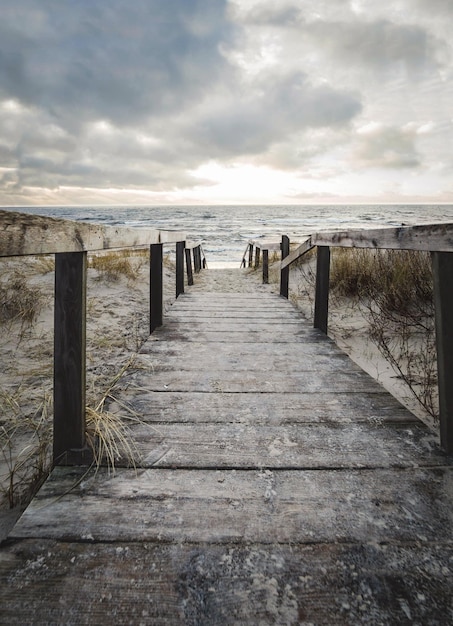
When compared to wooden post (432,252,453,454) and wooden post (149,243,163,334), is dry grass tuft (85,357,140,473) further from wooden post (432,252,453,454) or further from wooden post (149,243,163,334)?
wooden post (149,243,163,334)

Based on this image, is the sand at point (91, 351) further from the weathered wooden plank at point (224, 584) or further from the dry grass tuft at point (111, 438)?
the weathered wooden plank at point (224, 584)

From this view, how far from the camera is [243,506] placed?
1017 millimetres

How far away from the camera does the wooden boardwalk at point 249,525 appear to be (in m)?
0.73

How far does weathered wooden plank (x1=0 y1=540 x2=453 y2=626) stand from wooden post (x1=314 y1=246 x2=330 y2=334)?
2.31 metres

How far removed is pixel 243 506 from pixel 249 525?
0.07 metres

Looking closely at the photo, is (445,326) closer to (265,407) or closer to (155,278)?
(265,407)

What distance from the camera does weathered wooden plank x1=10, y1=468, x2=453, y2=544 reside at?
3.00 ft

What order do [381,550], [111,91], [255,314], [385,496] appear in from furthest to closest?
[111,91] → [255,314] → [385,496] → [381,550]

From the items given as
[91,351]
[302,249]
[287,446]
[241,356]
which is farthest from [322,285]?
[91,351]

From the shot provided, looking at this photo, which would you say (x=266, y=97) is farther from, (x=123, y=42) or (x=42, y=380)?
(x=42, y=380)

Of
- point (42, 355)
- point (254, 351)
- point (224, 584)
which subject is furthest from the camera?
point (42, 355)

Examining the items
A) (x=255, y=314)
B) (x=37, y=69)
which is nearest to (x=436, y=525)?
(x=255, y=314)

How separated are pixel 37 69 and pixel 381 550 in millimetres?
32308

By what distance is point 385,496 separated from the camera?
107cm
